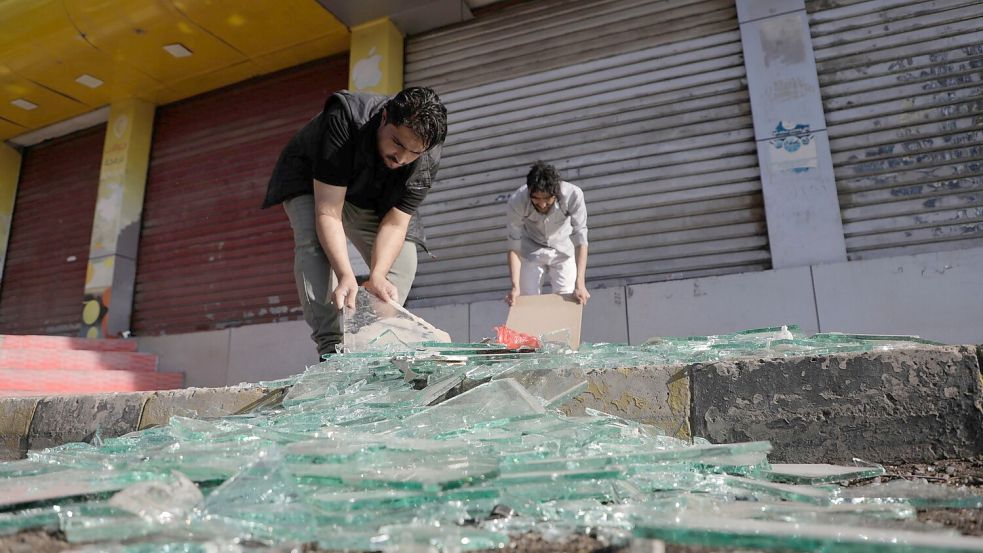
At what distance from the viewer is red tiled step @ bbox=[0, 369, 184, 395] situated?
514cm

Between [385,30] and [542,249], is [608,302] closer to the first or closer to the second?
[542,249]

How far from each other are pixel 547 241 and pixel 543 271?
258 millimetres

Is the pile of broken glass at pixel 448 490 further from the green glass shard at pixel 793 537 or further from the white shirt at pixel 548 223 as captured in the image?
the white shirt at pixel 548 223

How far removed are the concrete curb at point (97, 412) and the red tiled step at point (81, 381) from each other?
248cm

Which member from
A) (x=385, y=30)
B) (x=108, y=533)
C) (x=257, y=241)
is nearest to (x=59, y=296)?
(x=257, y=241)

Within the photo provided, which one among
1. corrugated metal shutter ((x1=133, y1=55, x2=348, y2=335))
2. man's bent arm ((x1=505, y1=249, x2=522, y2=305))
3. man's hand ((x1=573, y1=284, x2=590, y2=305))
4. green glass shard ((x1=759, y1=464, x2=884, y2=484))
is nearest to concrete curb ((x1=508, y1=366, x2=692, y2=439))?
green glass shard ((x1=759, y1=464, x2=884, y2=484))

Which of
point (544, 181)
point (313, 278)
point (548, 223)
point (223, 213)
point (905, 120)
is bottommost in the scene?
point (313, 278)

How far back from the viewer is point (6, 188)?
870 cm

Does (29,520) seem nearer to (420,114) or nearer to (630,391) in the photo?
(630,391)

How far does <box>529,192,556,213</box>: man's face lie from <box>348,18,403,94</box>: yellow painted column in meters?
2.74

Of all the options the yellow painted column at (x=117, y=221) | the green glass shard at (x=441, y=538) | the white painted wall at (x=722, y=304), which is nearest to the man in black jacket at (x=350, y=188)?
the green glass shard at (x=441, y=538)

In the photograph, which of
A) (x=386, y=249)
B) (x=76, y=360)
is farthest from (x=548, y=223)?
(x=76, y=360)

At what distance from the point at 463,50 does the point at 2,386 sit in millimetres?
5020

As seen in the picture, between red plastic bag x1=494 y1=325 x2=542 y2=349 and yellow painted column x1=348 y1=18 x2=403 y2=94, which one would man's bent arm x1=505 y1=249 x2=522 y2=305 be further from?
yellow painted column x1=348 y1=18 x2=403 y2=94
